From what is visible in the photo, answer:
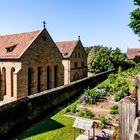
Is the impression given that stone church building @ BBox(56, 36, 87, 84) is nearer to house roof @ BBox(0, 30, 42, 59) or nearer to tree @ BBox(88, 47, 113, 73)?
tree @ BBox(88, 47, 113, 73)

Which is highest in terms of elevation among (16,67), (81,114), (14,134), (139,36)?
(139,36)

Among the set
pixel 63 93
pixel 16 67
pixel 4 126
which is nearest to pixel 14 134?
pixel 4 126

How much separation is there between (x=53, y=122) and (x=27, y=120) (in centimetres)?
213

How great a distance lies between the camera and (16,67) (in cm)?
2431

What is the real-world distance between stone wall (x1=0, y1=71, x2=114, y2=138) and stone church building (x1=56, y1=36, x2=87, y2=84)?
2126cm

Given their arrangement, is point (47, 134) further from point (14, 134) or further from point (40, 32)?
point (40, 32)

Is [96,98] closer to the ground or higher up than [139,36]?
closer to the ground

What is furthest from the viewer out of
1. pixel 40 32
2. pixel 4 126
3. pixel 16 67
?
pixel 40 32

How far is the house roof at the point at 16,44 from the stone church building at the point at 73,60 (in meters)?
14.5

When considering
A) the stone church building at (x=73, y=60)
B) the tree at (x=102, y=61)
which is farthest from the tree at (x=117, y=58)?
the stone church building at (x=73, y=60)

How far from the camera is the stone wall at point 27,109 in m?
11.9

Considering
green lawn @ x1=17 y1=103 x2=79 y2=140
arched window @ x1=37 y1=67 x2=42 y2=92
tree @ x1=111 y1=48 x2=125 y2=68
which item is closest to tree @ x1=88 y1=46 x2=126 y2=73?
tree @ x1=111 y1=48 x2=125 y2=68

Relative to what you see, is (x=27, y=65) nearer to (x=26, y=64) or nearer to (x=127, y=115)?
(x=26, y=64)

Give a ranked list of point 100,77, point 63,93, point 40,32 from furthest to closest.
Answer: point 100,77 < point 40,32 < point 63,93
